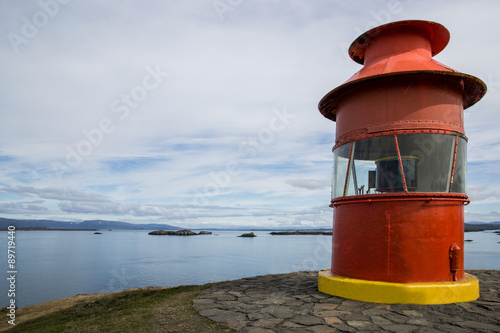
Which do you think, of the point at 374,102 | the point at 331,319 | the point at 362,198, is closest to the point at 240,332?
the point at 331,319

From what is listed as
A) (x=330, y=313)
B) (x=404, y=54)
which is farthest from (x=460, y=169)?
(x=330, y=313)

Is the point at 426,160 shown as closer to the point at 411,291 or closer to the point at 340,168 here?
the point at 340,168

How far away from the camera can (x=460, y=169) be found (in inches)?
238

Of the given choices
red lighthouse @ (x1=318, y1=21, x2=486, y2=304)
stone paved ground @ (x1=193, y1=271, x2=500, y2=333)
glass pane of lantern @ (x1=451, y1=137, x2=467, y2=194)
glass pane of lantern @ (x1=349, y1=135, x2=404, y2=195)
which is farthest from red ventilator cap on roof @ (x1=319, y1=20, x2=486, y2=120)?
stone paved ground @ (x1=193, y1=271, x2=500, y2=333)

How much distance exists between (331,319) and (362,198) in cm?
220

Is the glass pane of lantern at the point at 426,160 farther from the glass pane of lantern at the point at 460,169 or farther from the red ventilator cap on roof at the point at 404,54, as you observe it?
the red ventilator cap on roof at the point at 404,54

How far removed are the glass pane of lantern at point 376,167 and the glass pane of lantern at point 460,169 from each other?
96cm

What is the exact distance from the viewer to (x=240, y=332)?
14.1ft

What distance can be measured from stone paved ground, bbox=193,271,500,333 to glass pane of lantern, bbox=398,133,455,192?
1.91 meters

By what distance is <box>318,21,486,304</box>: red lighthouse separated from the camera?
18.5ft

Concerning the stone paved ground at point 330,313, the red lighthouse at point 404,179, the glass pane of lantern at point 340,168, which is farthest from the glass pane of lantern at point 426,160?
the stone paved ground at point 330,313

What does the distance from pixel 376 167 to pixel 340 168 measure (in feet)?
2.38

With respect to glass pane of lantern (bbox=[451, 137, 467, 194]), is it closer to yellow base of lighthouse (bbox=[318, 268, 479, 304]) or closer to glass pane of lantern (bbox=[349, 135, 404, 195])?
glass pane of lantern (bbox=[349, 135, 404, 195])

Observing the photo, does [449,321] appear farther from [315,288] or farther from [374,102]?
[374,102]
